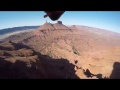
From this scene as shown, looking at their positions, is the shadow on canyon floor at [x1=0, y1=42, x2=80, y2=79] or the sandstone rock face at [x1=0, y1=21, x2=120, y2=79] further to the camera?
the sandstone rock face at [x1=0, y1=21, x2=120, y2=79]

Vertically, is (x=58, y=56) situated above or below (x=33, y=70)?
above

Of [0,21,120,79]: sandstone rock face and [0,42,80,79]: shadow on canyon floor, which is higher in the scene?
[0,21,120,79]: sandstone rock face

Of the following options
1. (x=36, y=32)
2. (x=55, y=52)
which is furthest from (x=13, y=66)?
(x=36, y=32)

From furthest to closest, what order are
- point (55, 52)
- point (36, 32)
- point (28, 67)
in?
point (36, 32), point (55, 52), point (28, 67)

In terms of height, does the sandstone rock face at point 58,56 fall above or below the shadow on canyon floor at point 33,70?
above

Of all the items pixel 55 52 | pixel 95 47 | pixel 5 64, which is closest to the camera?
pixel 5 64

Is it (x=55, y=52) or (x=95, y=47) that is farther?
(x=95, y=47)

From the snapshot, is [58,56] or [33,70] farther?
[58,56]

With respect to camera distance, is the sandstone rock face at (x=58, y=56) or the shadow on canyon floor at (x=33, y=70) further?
the sandstone rock face at (x=58, y=56)
